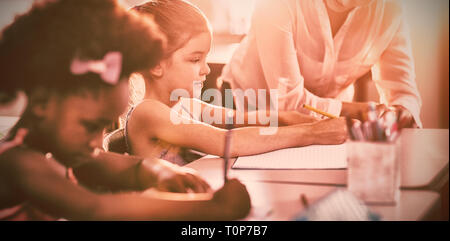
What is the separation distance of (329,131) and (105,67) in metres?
0.47

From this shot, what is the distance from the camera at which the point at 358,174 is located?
0.50m

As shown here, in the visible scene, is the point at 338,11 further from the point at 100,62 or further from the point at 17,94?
the point at 17,94

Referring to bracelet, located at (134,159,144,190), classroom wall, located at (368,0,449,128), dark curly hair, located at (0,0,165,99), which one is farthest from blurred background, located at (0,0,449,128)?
bracelet, located at (134,159,144,190)

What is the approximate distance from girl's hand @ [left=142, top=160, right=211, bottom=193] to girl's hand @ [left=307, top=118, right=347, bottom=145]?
0.30 metres

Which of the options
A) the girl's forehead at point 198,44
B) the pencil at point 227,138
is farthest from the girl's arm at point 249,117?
the girl's forehead at point 198,44

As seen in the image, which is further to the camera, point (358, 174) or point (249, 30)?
point (249, 30)

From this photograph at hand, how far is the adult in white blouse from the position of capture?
773 mm

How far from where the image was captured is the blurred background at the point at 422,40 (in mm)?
709

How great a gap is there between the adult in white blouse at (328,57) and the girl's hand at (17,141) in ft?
1.33

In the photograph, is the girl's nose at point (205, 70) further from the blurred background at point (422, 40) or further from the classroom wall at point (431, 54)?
the classroom wall at point (431, 54)

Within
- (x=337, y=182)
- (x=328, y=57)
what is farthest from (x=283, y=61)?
(x=337, y=182)
